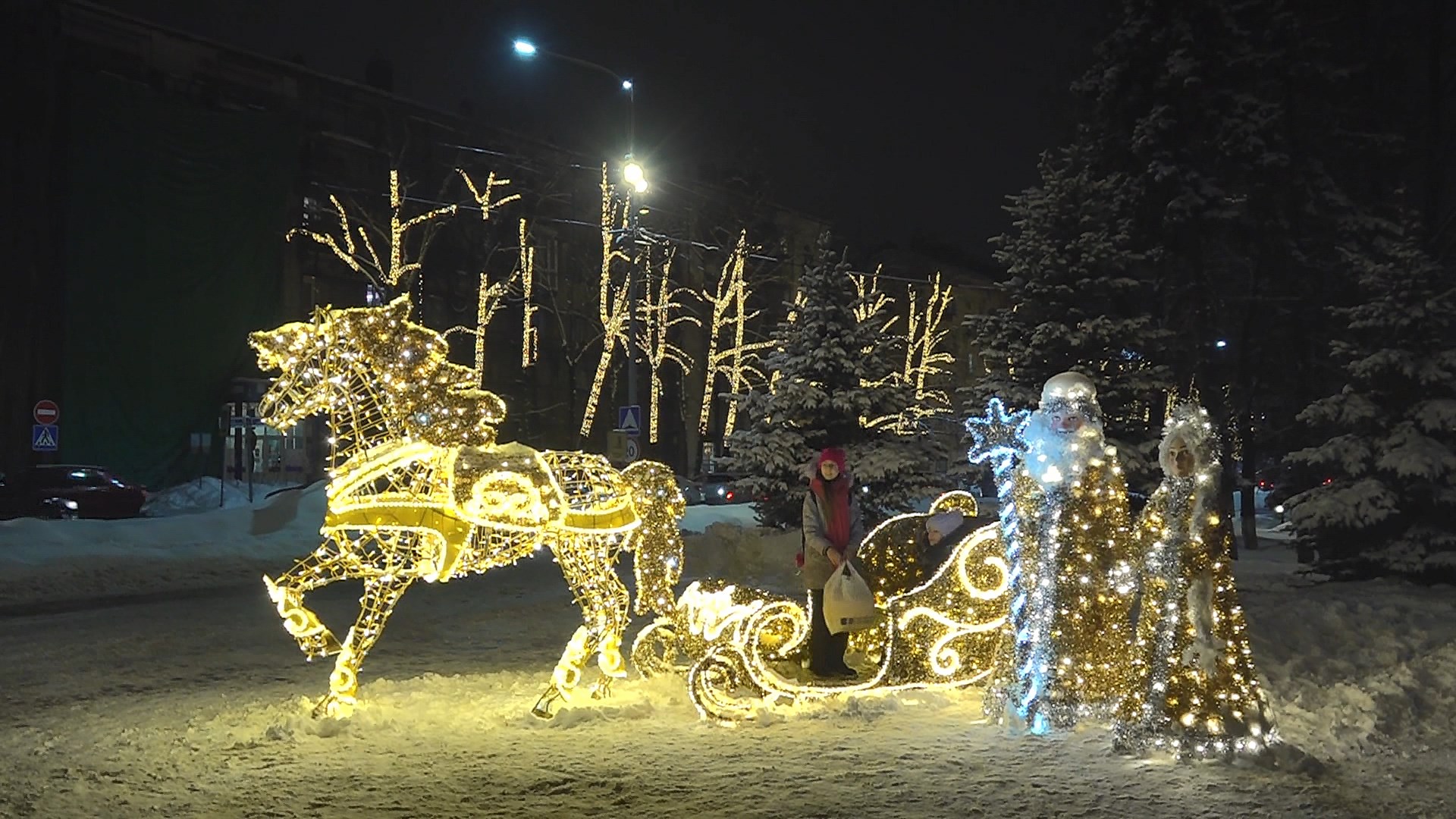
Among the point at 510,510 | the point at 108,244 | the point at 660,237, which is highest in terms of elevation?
the point at 108,244

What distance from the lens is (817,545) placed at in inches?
338

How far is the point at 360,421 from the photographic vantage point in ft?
26.6

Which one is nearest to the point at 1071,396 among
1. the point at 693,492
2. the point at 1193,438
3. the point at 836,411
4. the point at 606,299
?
the point at 1193,438

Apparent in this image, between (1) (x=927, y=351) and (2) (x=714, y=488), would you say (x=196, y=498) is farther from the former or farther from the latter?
(1) (x=927, y=351)

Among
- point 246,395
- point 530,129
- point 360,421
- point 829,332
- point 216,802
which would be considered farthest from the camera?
point 530,129

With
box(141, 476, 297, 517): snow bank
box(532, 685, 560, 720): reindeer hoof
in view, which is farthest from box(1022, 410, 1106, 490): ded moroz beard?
box(141, 476, 297, 517): snow bank

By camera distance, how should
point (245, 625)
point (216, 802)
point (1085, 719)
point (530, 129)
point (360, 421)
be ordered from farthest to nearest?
1. point (530, 129)
2. point (245, 625)
3. point (360, 421)
4. point (1085, 719)
5. point (216, 802)

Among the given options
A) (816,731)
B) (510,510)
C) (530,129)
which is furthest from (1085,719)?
(530,129)

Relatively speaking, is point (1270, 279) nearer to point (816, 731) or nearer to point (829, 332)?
point (829, 332)

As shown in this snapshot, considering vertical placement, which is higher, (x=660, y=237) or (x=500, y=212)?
(x=500, y=212)

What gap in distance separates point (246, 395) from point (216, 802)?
103 ft

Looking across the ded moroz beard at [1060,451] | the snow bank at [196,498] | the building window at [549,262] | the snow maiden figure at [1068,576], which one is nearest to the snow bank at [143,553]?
the snow bank at [196,498]

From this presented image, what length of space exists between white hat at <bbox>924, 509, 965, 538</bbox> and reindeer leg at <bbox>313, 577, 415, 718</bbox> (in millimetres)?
3598

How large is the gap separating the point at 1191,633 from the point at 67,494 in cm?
2663
